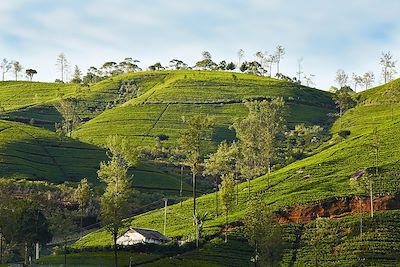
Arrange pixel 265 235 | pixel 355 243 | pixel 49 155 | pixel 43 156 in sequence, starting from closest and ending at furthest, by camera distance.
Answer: pixel 265 235
pixel 355 243
pixel 43 156
pixel 49 155

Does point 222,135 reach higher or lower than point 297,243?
higher

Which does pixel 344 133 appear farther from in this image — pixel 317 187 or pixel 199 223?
pixel 199 223

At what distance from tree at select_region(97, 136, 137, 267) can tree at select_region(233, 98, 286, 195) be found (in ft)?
78.4

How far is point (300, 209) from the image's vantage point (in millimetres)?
100688

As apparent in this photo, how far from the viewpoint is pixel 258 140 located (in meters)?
140

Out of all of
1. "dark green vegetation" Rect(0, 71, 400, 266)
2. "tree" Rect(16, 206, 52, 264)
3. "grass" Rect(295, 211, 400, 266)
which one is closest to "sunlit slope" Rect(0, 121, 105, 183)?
"dark green vegetation" Rect(0, 71, 400, 266)

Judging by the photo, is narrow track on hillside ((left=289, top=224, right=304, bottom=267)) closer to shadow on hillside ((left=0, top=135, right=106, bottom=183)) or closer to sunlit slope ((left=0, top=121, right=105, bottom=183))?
shadow on hillside ((left=0, top=135, right=106, bottom=183))

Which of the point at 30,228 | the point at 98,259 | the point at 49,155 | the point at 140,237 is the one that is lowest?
the point at 98,259

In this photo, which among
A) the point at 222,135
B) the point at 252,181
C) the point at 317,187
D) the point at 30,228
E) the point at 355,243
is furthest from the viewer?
the point at 222,135

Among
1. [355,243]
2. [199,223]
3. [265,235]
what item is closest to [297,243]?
[355,243]

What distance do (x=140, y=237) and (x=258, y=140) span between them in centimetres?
5371

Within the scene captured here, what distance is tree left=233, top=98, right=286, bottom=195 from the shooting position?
428 feet

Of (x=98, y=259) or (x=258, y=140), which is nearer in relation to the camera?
(x=98, y=259)

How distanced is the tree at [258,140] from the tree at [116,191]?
78.4 ft
